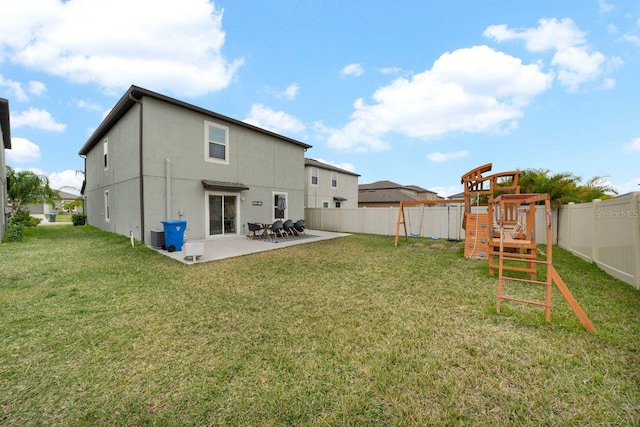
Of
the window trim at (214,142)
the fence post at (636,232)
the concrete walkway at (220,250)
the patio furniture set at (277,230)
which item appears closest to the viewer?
the fence post at (636,232)

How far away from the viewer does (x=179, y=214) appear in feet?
34.0

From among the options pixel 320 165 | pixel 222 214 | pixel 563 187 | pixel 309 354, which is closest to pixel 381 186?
pixel 320 165

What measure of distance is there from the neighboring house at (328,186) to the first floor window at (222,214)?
8.96 metres

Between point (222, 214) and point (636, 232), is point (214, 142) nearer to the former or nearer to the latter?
point (222, 214)

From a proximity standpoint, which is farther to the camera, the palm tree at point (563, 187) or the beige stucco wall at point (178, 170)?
the palm tree at point (563, 187)

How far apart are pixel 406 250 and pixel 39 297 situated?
9.50 m

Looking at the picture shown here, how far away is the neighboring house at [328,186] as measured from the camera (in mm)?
21047

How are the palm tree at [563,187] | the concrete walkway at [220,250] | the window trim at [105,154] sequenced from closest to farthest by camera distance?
the concrete walkway at [220,250] → the palm tree at [563,187] → the window trim at [105,154]

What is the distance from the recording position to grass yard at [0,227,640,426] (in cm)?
200

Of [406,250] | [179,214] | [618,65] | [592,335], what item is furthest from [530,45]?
[179,214]

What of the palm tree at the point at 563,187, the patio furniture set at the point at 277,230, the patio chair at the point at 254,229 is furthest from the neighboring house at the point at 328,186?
the palm tree at the point at 563,187

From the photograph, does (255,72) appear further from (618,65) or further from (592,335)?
(592,335)

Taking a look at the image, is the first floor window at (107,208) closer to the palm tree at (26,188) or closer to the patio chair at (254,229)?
the patio chair at (254,229)

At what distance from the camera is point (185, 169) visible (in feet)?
34.4
